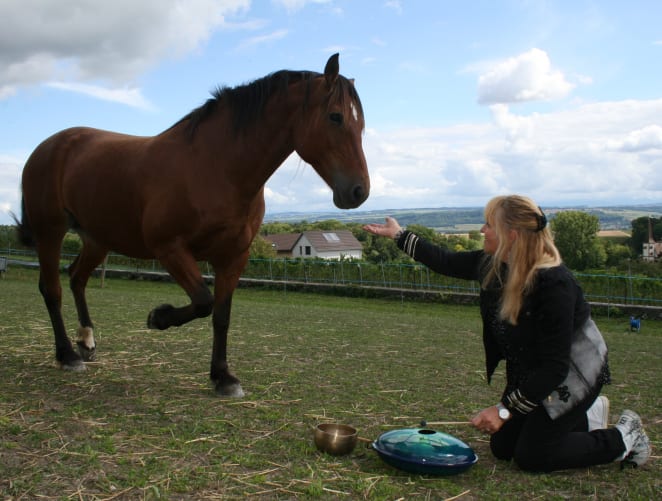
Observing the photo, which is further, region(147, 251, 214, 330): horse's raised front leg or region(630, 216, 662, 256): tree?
region(630, 216, 662, 256): tree

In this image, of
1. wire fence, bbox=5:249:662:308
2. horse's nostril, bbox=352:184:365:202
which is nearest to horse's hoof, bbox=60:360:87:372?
horse's nostril, bbox=352:184:365:202

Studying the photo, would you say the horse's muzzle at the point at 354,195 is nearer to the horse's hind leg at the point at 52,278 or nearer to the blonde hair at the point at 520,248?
the blonde hair at the point at 520,248

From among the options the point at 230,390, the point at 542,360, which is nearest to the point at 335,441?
the point at 542,360

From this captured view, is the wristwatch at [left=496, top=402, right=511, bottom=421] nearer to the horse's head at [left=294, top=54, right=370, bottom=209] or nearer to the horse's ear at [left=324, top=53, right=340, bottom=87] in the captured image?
the horse's head at [left=294, top=54, right=370, bottom=209]

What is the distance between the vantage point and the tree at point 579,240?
4378 centimetres

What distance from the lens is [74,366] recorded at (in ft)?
16.8

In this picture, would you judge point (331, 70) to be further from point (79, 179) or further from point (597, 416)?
point (597, 416)

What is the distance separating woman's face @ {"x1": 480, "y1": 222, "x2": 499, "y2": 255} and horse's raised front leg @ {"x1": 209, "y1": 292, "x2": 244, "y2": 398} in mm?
2092

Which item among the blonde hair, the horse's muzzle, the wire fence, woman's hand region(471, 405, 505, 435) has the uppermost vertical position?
the horse's muzzle

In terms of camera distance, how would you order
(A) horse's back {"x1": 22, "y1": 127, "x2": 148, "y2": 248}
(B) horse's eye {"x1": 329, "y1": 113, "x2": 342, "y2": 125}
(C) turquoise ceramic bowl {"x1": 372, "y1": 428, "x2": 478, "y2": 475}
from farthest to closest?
(A) horse's back {"x1": 22, "y1": 127, "x2": 148, "y2": 248} → (B) horse's eye {"x1": 329, "y1": 113, "x2": 342, "y2": 125} → (C) turquoise ceramic bowl {"x1": 372, "y1": 428, "x2": 478, "y2": 475}

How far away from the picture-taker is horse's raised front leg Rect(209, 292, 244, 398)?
4441 mm

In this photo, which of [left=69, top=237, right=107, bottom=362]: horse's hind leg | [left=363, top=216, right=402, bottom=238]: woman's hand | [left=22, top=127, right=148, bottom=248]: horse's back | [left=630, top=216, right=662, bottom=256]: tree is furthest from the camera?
[left=630, top=216, right=662, bottom=256]: tree

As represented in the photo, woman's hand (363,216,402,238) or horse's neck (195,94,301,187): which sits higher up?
horse's neck (195,94,301,187)

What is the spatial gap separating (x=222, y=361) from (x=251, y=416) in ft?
2.44
